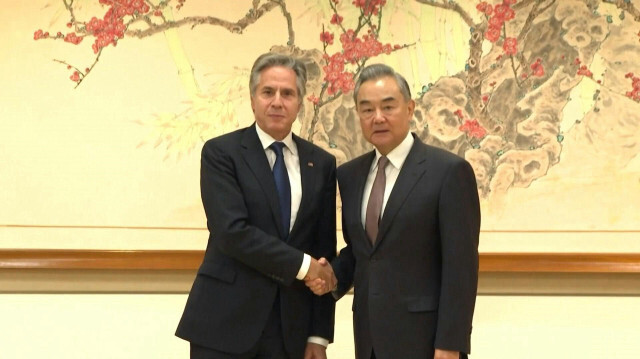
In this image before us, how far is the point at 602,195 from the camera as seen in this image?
3150mm

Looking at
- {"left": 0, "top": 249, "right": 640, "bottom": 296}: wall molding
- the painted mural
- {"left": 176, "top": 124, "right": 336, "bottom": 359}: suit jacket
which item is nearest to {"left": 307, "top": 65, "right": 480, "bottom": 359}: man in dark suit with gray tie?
{"left": 176, "top": 124, "right": 336, "bottom": 359}: suit jacket

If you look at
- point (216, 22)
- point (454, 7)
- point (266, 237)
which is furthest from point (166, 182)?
point (454, 7)

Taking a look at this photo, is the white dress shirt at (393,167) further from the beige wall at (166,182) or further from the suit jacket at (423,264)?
the beige wall at (166,182)

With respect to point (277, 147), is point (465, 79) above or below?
above

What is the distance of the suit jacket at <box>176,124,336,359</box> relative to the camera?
220 centimetres

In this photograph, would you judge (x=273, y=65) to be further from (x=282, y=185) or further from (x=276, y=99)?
(x=282, y=185)

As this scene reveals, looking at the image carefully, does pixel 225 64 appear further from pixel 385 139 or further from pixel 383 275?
pixel 383 275

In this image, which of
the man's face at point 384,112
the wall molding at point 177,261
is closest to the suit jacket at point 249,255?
the man's face at point 384,112

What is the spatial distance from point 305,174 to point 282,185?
10 cm

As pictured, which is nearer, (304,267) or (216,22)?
(304,267)

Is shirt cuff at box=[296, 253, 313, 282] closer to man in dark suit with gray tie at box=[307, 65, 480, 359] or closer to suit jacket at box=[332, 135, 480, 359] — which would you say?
man in dark suit with gray tie at box=[307, 65, 480, 359]

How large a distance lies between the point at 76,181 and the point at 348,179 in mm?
1362

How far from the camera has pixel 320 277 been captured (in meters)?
2.26

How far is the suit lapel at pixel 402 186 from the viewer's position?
213 cm
